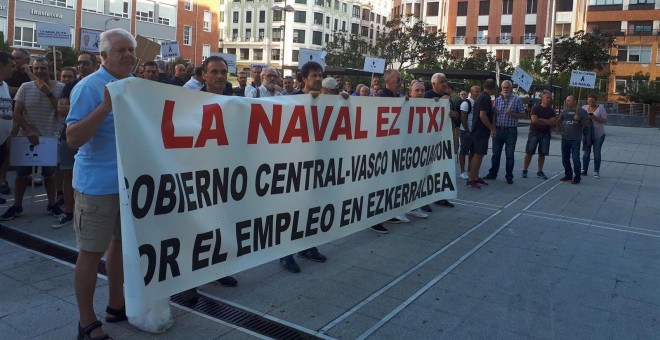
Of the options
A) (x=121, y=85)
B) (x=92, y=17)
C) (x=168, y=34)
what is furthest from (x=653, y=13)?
(x=121, y=85)

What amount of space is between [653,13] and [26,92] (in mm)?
68737

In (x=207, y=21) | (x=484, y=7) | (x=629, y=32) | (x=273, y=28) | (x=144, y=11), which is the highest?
(x=484, y=7)

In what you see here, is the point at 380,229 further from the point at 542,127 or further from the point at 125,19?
the point at 125,19

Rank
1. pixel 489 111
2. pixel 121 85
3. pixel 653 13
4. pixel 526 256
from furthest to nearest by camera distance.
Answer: pixel 653 13
pixel 489 111
pixel 526 256
pixel 121 85

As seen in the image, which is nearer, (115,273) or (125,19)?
(115,273)

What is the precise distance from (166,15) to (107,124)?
57417mm

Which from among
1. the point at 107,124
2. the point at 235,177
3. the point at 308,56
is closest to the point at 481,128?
the point at 308,56

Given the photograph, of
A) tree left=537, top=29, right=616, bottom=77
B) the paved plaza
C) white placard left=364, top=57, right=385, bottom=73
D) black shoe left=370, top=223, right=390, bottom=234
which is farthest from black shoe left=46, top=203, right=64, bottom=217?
tree left=537, top=29, right=616, bottom=77

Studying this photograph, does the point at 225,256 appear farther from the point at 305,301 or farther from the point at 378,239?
the point at 378,239

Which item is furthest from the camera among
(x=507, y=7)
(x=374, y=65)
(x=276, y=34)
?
(x=276, y=34)

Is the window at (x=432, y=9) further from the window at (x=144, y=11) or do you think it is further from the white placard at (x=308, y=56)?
the white placard at (x=308, y=56)

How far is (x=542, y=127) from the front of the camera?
1203 cm

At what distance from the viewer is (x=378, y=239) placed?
6.53 meters

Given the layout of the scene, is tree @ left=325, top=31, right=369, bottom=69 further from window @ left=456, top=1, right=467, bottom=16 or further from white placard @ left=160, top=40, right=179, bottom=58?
white placard @ left=160, top=40, right=179, bottom=58
